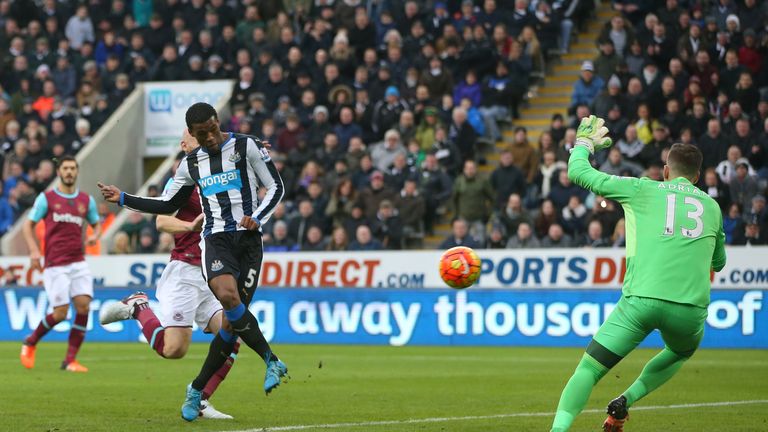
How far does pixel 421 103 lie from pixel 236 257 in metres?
15.9

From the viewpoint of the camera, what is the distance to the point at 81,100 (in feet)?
102

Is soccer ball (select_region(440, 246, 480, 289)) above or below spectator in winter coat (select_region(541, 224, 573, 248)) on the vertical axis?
below

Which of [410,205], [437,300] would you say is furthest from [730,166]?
[410,205]

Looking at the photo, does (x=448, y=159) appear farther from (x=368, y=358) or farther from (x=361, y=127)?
(x=368, y=358)

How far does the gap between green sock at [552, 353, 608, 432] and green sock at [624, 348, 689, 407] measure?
26.9 inches

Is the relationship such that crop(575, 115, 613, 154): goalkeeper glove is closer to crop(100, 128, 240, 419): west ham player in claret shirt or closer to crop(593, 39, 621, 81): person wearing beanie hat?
crop(100, 128, 240, 419): west ham player in claret shirt

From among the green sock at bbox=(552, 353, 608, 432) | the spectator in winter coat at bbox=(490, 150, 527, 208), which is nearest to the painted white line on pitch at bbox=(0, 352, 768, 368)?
the spectator in winter coat at bbox=(490, 150, 527, 208)

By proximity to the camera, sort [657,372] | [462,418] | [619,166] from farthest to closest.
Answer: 1. [619,166]
2. [462,418]
3. [657,372]

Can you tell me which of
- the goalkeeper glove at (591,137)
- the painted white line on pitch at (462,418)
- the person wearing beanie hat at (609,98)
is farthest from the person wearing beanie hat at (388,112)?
the goalkeeper glove at (591,137)

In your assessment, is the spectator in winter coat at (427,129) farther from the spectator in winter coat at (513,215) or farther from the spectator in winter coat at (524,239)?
the spectator in winter coat at (524,239)

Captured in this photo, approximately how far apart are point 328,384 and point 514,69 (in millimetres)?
13031

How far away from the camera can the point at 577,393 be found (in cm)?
785

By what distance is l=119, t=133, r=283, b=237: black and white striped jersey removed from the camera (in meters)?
9.97

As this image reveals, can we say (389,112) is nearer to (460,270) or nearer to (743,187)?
(743,187)
